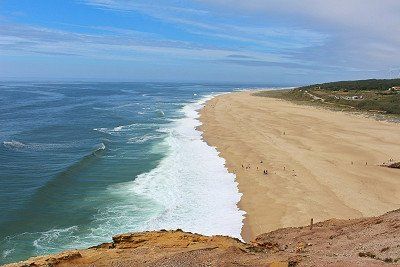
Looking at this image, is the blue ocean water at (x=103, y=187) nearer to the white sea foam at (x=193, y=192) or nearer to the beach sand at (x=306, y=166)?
the white sea foam at (x=193, y=192)

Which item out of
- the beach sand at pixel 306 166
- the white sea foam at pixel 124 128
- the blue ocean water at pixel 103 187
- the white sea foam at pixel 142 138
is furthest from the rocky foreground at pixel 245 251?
the white sea foam at pixel 124 128

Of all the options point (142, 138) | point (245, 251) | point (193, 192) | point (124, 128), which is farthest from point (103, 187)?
point (124, 128)

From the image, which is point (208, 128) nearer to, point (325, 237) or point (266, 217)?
point (266, 217)

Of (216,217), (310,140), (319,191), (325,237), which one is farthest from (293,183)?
(310,140)

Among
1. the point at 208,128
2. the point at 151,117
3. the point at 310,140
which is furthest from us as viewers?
the point at 151,117

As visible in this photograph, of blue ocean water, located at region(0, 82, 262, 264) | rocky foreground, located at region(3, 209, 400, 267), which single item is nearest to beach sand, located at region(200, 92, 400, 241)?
blue ocean water, located at region(0, 82, 262, 264)

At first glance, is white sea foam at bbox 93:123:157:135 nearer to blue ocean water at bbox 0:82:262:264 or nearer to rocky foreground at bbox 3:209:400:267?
blue ocean water at bbox 0:82:262:264

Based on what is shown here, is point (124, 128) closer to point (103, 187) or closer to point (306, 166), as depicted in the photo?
point (103, 187)
